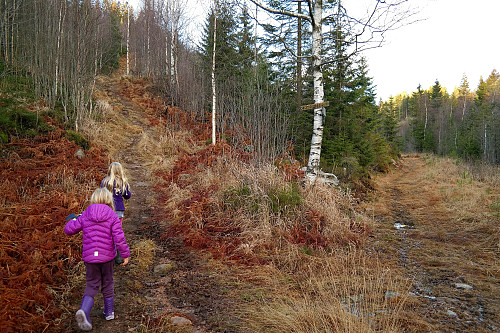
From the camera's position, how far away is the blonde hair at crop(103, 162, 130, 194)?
446 centimetres

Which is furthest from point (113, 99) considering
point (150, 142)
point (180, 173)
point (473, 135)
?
point (473, 135)

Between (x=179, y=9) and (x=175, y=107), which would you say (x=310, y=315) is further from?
(x=179, y=9)

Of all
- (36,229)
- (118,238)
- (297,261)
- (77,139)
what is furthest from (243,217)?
(77,139)

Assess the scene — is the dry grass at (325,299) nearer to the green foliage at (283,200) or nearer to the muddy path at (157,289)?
the muddy path at (157,289)

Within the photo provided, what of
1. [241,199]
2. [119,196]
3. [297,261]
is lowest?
[297,261]

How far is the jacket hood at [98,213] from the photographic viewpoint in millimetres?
2914

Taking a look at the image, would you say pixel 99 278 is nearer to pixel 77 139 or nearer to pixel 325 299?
pixel 325 299

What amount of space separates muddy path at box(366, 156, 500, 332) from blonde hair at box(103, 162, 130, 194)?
4401 mm

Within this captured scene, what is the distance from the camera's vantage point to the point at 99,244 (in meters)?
2.88

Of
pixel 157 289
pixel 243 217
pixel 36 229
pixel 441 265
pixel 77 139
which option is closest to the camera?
pixel 157 289

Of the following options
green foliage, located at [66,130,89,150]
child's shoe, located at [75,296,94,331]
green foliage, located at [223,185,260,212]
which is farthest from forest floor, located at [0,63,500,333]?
green foliage, located at [66,130,89,150]

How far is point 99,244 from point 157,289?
1.17 m

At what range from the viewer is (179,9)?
18.6 meters

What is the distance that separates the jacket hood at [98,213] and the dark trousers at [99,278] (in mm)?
492
